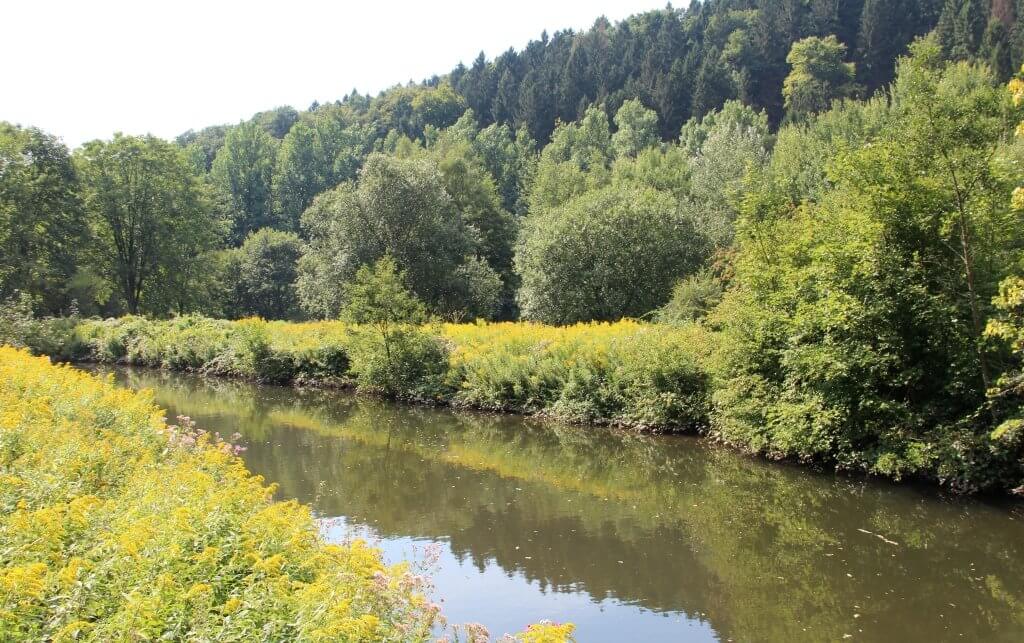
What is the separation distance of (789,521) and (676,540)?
219 cm

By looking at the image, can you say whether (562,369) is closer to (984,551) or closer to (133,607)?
(984,551)

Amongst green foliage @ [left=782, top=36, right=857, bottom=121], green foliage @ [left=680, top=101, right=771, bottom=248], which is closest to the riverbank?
green foliage @ [left=680, top=101, right=771, bottom=248]

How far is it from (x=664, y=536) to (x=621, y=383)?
8286 millimetres

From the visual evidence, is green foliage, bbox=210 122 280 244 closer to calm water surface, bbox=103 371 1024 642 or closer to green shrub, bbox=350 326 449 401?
green shrub, bbox=350 326 449 401

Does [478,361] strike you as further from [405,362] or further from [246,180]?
[246,180]

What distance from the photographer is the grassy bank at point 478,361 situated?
1870 centimetres

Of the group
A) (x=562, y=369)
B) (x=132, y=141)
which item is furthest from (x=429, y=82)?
(x=562, y=369)

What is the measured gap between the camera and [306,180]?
86.5 metres

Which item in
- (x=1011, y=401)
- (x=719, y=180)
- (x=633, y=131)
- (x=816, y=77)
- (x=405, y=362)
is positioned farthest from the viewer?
(x=816, y=77)

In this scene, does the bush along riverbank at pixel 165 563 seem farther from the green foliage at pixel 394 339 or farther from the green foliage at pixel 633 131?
the green foliage at pixel 633 131

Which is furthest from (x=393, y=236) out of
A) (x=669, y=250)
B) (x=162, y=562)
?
(x=162, y=562)

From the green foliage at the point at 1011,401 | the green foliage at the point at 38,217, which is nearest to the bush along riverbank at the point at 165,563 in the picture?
the green foliage at the point at 1011,401

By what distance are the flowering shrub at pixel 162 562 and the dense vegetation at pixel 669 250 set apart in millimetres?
8715

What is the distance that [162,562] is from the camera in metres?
5.16
